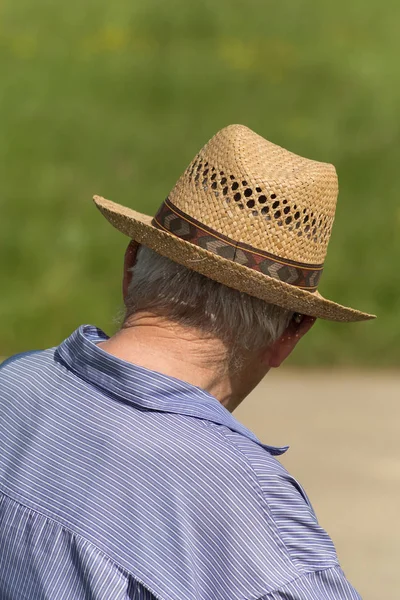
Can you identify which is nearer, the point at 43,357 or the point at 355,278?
the point at 43,357

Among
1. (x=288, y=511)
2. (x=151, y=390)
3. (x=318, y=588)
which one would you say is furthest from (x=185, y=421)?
(x=318, y=588)

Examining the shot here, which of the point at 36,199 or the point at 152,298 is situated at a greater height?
the point at 152,298

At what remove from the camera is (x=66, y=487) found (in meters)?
1.58

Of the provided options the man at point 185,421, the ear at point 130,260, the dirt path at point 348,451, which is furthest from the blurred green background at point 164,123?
the man at point 185,421

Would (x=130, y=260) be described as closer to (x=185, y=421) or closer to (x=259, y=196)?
(x=259, y=196)

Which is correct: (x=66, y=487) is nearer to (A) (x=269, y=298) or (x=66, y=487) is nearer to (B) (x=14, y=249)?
(A) (x=269, y=298)

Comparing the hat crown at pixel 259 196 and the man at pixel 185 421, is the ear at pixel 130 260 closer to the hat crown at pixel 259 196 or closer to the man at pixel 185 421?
the man at pixel 185 421

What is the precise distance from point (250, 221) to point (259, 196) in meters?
0.05

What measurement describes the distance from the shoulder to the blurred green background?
20.7 feet

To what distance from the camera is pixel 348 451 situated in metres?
5.87

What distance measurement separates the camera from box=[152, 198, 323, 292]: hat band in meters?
1.83

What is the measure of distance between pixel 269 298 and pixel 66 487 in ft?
1.73

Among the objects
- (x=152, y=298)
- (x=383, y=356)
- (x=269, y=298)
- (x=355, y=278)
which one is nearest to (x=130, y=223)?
(x=152, y=298)

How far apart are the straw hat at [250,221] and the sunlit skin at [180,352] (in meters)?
0.12
